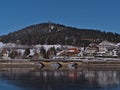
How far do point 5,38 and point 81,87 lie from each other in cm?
13957

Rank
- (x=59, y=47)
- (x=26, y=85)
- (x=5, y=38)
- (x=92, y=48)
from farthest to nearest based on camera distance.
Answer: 1. (x=5, y=38)
2. (x=59, y=47)
3. (x=92, y=48)
4. (x=26, y=85)

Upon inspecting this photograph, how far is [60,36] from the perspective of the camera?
164 m

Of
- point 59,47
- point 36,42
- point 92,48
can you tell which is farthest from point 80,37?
point 92,48

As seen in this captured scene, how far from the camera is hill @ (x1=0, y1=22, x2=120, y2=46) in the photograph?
518ft

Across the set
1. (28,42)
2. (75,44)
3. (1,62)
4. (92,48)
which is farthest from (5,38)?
(1,62)

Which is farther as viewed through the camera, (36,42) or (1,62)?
(36,42)

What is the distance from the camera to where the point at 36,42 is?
518ft

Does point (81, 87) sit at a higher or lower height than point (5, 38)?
lower

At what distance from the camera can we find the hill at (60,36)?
158 metres

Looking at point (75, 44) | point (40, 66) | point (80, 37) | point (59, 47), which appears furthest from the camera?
point (80, 37)

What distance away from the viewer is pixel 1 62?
8825 centimetres

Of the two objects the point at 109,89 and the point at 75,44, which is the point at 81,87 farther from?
the point at 75,44

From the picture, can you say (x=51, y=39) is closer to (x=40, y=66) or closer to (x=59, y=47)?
(x=59, y=47)

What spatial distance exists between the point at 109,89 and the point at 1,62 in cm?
4770
